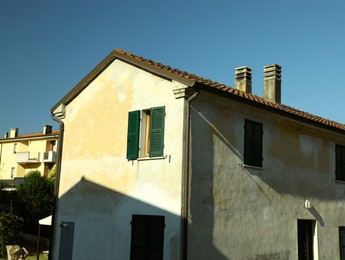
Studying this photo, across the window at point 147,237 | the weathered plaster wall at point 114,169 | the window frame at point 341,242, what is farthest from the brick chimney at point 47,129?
the window at point 147,237

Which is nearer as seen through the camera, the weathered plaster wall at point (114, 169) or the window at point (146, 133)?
the weathered plaster wall at point (114, 169)

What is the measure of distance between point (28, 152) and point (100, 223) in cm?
4097

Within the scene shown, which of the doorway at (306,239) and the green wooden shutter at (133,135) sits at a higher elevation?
the green wooden shutter at (133,135)

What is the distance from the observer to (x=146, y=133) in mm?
10836

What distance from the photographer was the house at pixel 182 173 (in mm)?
9875

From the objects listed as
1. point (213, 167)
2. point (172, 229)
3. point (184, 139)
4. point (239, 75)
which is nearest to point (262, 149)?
point (213, 167)

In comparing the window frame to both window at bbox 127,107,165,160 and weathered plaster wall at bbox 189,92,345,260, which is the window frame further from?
window at bbox 127,107,165,160

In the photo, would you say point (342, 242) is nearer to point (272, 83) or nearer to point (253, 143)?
point (253, 143)

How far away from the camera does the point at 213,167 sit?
10.3 m

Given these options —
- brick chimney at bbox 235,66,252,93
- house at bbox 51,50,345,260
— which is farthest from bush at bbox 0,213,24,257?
brick chimney at bbox 235,66,252,93

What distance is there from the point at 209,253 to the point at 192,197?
141 centimetres

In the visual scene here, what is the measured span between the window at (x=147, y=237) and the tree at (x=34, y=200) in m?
17.0

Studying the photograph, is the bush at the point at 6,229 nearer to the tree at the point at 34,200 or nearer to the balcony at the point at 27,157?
the tree at the point at 34,200

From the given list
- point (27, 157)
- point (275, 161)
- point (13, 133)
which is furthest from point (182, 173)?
point (13, 133)
